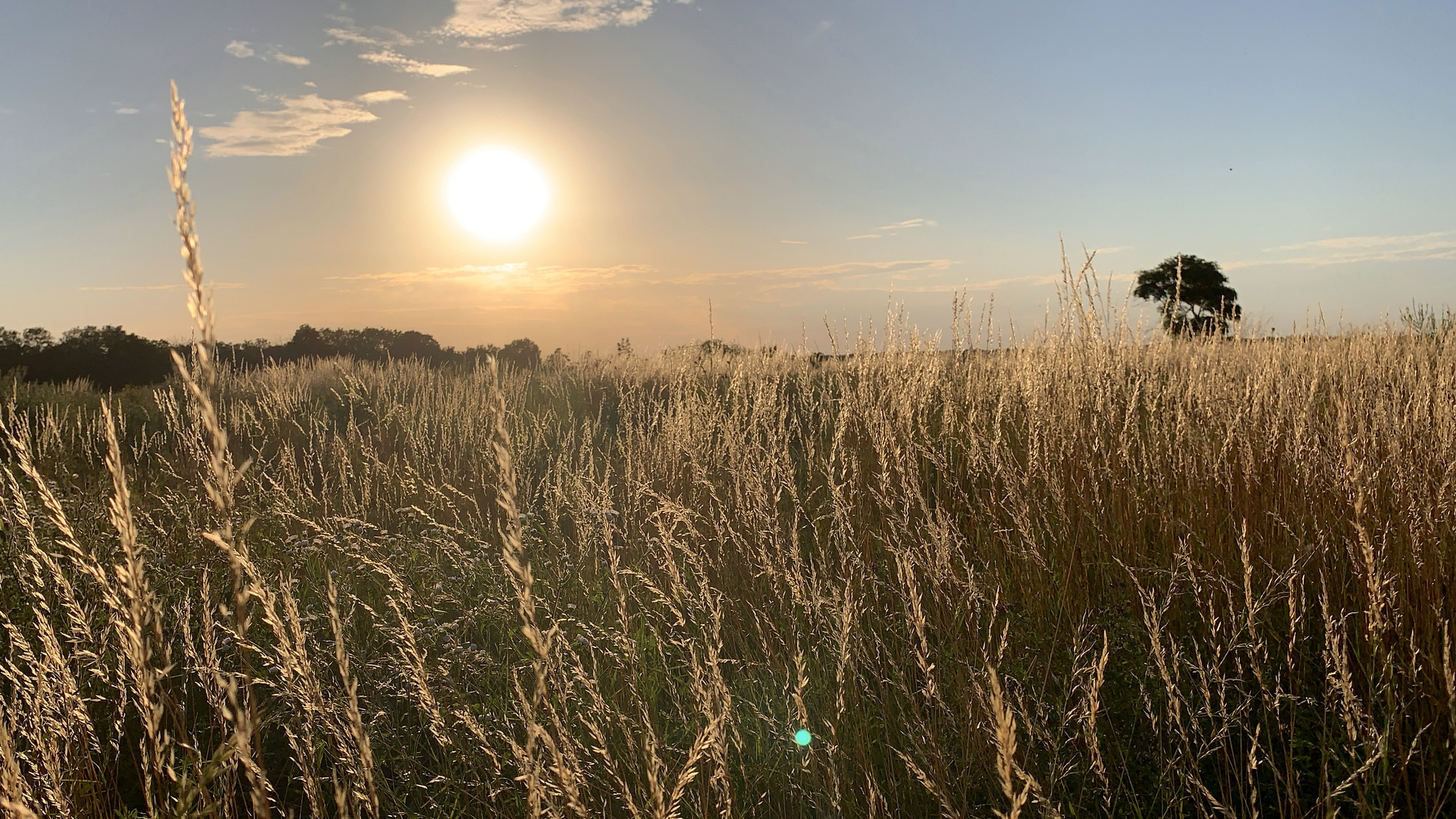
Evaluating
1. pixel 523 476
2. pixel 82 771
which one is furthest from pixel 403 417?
pixel 82 771

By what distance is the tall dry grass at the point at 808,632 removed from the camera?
59.6 inches

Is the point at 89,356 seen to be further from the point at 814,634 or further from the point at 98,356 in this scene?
the point at 814,634

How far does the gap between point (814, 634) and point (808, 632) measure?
0.41ft

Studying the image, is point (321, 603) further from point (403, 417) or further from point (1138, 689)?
point (403, 417)

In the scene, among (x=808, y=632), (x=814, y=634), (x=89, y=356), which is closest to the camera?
(x=814, y=634)

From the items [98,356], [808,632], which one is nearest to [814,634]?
[808,632]

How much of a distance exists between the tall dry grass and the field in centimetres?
2

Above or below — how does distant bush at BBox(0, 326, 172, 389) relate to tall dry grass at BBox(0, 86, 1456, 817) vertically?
above

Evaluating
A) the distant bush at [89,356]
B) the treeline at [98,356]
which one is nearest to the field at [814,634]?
the treeline at [98,356]

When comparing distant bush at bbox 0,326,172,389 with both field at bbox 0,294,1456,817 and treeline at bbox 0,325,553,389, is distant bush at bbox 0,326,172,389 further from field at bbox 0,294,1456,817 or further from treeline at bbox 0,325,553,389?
field at bbox 0,294,1456,817

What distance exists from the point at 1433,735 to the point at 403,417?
312 inches

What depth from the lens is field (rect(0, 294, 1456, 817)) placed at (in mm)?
1547

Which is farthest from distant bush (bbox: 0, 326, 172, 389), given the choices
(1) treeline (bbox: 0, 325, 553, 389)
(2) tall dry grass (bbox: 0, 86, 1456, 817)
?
(2) tall dry grass (bbox: 0, 86, 1456, 817)

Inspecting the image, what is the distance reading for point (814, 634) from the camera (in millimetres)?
2822
